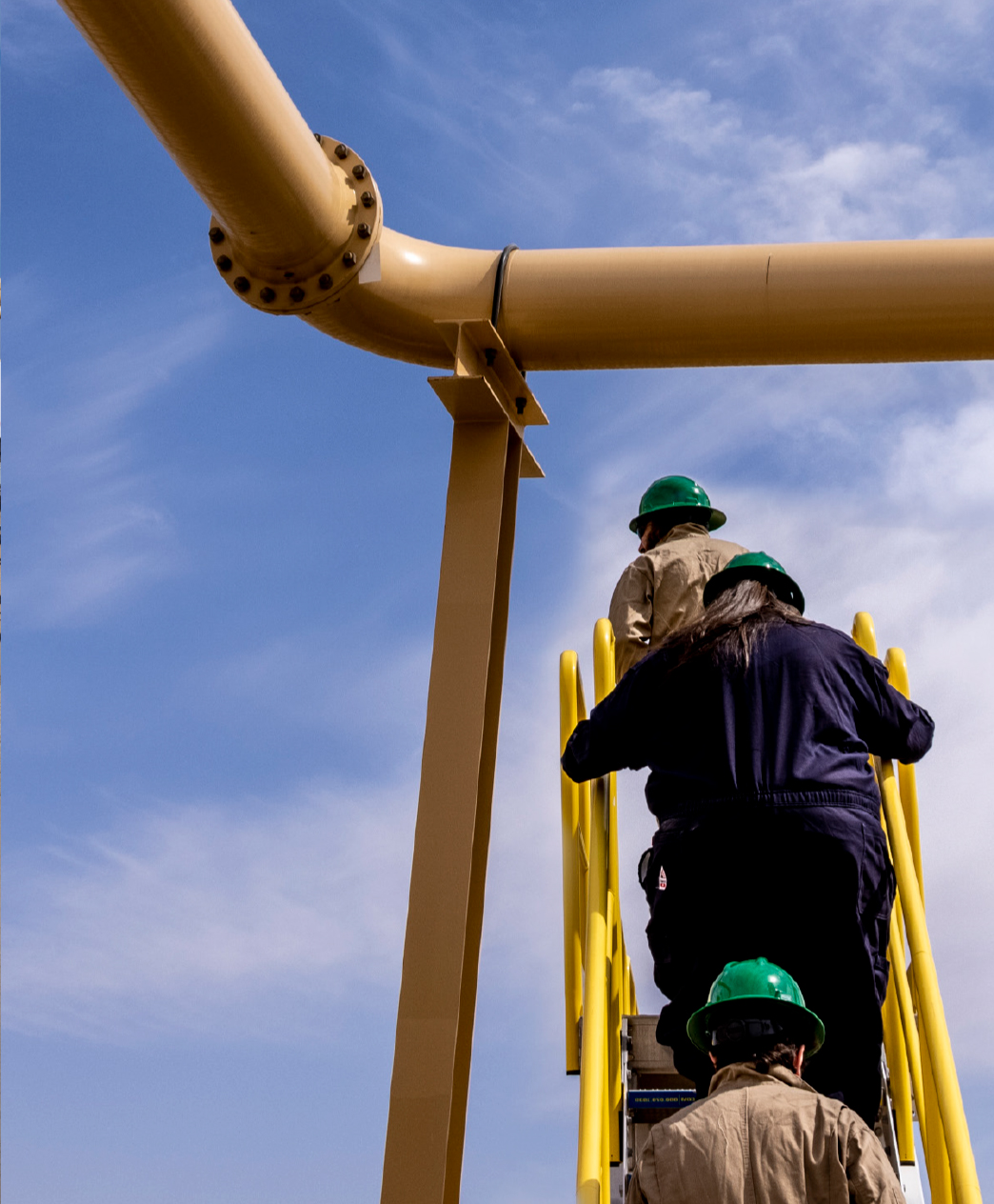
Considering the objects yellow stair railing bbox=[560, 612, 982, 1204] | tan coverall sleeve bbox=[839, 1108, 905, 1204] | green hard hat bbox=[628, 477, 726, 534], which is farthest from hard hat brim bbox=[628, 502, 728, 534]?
tan coverall sleeve bbox=[839, 1108, 905, 1204]

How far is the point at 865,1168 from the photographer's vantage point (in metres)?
3.05

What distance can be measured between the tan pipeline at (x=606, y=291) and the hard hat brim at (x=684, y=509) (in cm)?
127

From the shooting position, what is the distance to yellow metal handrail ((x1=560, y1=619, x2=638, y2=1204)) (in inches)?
147

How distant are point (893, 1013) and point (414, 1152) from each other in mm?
1635

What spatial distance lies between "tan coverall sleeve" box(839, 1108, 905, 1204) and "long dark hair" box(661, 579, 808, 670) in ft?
4.37

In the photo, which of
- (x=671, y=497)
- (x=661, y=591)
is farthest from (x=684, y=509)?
(x=661, y=591)

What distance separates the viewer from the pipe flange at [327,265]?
4.61 metres

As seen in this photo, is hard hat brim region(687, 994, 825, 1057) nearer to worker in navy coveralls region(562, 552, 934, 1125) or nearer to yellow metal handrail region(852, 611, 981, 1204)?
worker in navy coveralls region(562, 552, 934, 1125)

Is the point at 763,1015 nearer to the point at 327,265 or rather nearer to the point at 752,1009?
the point at 752,1009

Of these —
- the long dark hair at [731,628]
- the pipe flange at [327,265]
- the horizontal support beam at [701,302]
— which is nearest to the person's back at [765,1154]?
the long dark hair at [731,628]

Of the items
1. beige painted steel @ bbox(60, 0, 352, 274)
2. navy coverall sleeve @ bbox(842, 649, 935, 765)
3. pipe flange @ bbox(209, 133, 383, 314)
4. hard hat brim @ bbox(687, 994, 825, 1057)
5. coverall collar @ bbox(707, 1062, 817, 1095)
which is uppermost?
pipe flange @ bbox(209, 133, 383, 314)

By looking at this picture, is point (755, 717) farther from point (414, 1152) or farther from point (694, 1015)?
point (414, 1152)

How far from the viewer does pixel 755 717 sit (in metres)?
3.90

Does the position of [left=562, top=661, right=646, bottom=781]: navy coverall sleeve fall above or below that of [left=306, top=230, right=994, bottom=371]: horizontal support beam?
below
